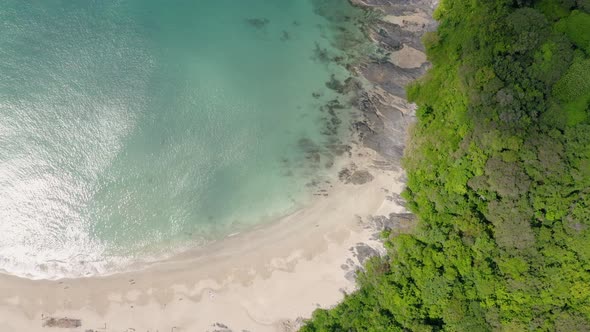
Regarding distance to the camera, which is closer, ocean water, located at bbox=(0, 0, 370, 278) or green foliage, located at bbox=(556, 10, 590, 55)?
green foliage, located at bbox=(556, 10, 590, 55)

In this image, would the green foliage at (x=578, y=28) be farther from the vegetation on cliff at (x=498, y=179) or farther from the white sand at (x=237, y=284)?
the white sand at (x=237, y=284)

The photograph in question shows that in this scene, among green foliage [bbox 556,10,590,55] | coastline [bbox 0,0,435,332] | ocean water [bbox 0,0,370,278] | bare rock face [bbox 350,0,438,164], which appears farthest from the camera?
ocean water [bbox 0,0,370,278]

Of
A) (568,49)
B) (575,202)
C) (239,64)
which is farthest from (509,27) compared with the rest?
(239,64)

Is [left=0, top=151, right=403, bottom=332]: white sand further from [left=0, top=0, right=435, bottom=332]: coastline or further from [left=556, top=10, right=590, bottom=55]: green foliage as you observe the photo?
[left=556, top=10, right=590, bottom=55]: green foliage

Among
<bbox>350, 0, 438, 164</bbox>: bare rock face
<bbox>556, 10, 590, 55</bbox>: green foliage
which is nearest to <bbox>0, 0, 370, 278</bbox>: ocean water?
<bbox>350, 0, 438, 164</bbox>: bare rock face

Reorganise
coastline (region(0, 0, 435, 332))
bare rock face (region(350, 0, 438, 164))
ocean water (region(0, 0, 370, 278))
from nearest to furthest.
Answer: bare rock face (region(350, 0, 438, 164)), coastline (region(0, 0, 435, 332)), ocean water (region(0, 0, 370, 278))

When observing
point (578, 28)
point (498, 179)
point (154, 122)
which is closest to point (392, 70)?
point (498, 179)

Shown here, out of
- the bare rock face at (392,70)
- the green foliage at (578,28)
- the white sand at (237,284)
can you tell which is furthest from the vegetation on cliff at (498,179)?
the white sand at (237,284)
